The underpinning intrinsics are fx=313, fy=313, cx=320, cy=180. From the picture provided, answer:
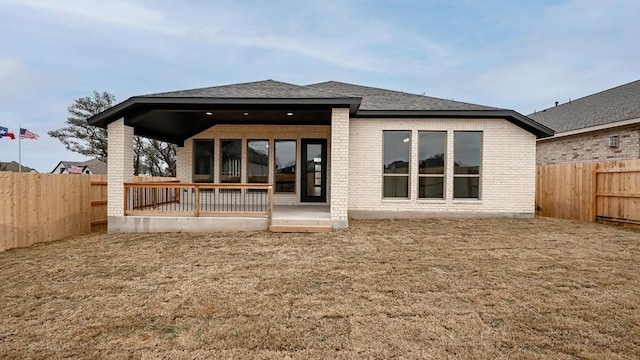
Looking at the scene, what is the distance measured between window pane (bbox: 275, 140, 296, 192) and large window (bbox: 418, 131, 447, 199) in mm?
3976

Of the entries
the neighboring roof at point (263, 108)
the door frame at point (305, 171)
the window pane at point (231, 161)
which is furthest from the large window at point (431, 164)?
the window pane at point (231, 161)

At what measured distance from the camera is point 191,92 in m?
7.29

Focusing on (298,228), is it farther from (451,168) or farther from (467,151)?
(467,151)

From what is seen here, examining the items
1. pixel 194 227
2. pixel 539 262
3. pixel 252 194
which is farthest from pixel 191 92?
pixel 539 262

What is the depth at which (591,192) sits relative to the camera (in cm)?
870

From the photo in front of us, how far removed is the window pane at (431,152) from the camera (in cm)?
867

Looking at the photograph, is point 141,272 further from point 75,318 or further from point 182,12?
point 182,12

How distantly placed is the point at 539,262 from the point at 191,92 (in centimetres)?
754

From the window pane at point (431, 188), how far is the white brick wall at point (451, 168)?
0.50ft

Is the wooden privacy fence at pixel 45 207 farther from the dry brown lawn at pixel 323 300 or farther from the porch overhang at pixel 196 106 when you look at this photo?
the porch overhang at pixel 196 106

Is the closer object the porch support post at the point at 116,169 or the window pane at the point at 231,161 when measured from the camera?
the porch support post at the point at 116,169

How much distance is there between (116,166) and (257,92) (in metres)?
3.60

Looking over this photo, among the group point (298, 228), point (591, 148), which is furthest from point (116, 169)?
point (591, 148)

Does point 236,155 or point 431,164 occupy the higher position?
point 236,155
